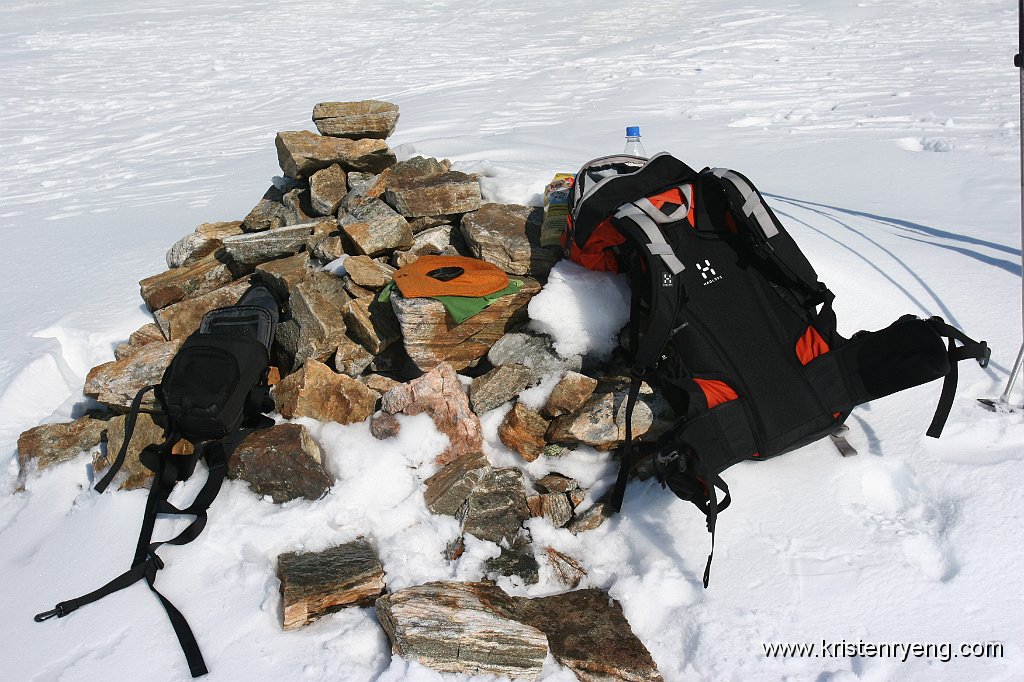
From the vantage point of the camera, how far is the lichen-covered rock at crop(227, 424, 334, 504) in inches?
111

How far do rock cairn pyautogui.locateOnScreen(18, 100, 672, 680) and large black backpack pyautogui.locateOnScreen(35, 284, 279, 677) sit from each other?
85 mm

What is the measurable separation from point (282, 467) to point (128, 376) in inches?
45.8

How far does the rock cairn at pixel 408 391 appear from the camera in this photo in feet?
7.48

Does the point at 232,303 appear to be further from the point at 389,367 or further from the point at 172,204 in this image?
the point at 172,204

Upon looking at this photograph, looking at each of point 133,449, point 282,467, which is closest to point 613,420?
point 282,467

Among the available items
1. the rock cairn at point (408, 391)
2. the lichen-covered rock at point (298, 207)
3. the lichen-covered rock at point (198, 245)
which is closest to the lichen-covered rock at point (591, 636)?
the rock cairn at point (408, 391)

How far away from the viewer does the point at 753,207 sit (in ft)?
9.63

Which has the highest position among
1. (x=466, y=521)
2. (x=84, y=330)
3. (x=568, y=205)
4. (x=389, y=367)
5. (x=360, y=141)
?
(x=360, y=141)

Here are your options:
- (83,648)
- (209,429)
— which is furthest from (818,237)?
(83,648)

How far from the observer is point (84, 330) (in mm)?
4348

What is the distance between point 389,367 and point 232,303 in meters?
1.09

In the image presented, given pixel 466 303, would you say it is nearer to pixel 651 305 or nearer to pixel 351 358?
pixel 351 358

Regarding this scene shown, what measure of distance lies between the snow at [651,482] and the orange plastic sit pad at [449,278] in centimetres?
36

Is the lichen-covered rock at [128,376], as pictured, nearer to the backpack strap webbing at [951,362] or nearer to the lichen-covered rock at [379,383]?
the lichen-covered rock at [379,383]
